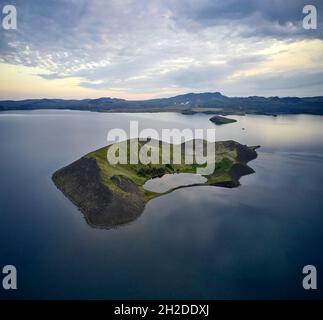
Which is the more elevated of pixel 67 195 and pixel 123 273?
pixel 67 195

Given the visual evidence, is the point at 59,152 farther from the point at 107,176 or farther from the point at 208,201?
the point at 208,201

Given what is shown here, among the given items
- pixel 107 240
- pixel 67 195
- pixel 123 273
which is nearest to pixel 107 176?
pixel 67 195

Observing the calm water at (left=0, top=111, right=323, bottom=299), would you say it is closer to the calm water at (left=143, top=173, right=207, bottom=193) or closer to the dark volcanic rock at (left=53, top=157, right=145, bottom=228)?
the dark volcanic rock at (left=53, top=157, right=145, bottom=228)

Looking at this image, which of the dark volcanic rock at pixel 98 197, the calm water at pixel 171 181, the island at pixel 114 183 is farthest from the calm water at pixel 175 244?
the calm water at pixel 171 181

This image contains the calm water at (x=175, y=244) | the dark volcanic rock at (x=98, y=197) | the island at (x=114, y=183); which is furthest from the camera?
the island at (x=114, y=183)

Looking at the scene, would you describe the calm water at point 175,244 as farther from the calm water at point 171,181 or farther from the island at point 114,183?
the calm water at point 171,181

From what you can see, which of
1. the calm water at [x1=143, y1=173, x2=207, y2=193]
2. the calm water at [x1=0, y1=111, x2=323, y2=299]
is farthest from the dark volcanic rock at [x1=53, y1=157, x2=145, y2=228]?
the calm water at [x1=143, y1=173, x2=207, y2=193]

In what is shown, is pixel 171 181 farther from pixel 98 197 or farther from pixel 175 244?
pixel 175 244
